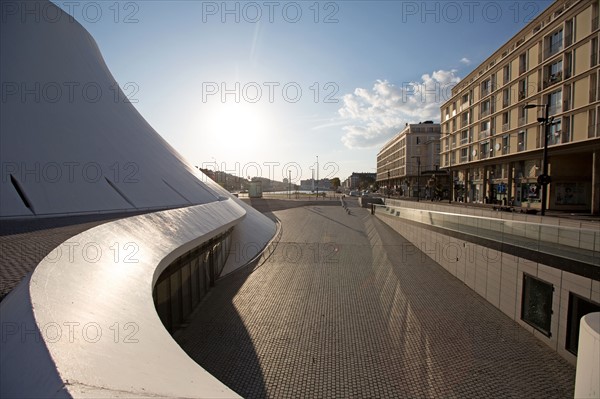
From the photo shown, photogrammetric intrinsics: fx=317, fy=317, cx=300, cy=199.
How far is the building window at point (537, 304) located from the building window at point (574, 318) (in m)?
0.56

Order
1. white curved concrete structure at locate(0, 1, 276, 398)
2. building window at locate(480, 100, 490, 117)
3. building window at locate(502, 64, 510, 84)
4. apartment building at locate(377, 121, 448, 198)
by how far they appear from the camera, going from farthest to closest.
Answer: apartment building at locate(377, 121, 448, 198) → building window at locate(480, 100, 490, 117) → building window at locate(502, 64, 510, 84) → white curved concrete structure at locate(0, 1, 276, 398)

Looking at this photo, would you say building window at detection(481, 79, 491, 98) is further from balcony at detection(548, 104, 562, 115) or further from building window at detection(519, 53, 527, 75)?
balcony at detection(548, 104, 562, 115)

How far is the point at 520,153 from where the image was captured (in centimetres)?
2802

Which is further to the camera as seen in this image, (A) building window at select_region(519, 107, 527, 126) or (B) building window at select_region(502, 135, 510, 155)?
(B) building window at select_region(502, 135, 510, 155)

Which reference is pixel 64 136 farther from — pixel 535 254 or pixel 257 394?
pixel 535 254

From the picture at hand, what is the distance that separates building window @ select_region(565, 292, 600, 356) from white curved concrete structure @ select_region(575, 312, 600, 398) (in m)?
2.90

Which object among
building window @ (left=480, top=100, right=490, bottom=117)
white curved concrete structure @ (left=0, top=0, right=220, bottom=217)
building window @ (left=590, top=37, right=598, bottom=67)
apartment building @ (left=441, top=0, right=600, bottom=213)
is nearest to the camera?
white curved concrete structure @ (left=0, top=0, right=220, bottom=217)

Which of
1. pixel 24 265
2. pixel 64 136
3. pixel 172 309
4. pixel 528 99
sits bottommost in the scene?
pixel 172 309

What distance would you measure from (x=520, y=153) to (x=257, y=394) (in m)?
31.0

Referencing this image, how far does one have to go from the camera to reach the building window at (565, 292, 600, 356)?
23.6 feet

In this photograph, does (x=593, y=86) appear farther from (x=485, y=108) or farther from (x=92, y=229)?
(x=92, y=229)

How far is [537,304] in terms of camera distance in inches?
333

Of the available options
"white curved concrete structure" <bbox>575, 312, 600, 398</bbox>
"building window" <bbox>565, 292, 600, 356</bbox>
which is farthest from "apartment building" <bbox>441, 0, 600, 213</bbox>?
"white curved concrete structure" <bbox>575, 312, 600, 398</bbox>

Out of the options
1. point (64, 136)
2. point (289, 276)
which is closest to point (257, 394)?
point (289, 276)
